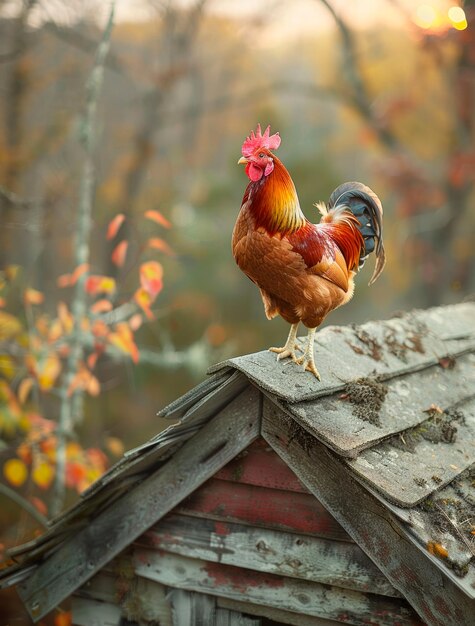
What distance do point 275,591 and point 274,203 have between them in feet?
5.49

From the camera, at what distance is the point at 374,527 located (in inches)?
96.7

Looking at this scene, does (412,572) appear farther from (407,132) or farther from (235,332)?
(407,132)

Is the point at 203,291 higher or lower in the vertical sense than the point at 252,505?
higher

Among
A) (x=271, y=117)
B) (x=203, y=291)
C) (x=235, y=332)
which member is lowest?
(x=235, y=332)

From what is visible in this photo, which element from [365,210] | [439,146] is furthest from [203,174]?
[365,210]

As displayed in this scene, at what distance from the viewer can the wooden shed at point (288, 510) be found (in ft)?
7.86

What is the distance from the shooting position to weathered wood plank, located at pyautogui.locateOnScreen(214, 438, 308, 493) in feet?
9.17

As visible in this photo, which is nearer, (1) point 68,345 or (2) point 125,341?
(2) point 125,341

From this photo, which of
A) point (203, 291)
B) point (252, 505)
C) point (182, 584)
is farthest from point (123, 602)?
point (203, 291)

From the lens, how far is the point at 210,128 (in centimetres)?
2503

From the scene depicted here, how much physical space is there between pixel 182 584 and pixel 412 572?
46.9 inches

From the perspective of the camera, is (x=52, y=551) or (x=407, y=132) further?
(x=407, y=132)

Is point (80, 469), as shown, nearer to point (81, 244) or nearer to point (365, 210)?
point (81, 244)

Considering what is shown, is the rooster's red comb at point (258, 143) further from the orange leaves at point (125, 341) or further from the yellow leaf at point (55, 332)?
the yellow leaf at point (55, 332)
